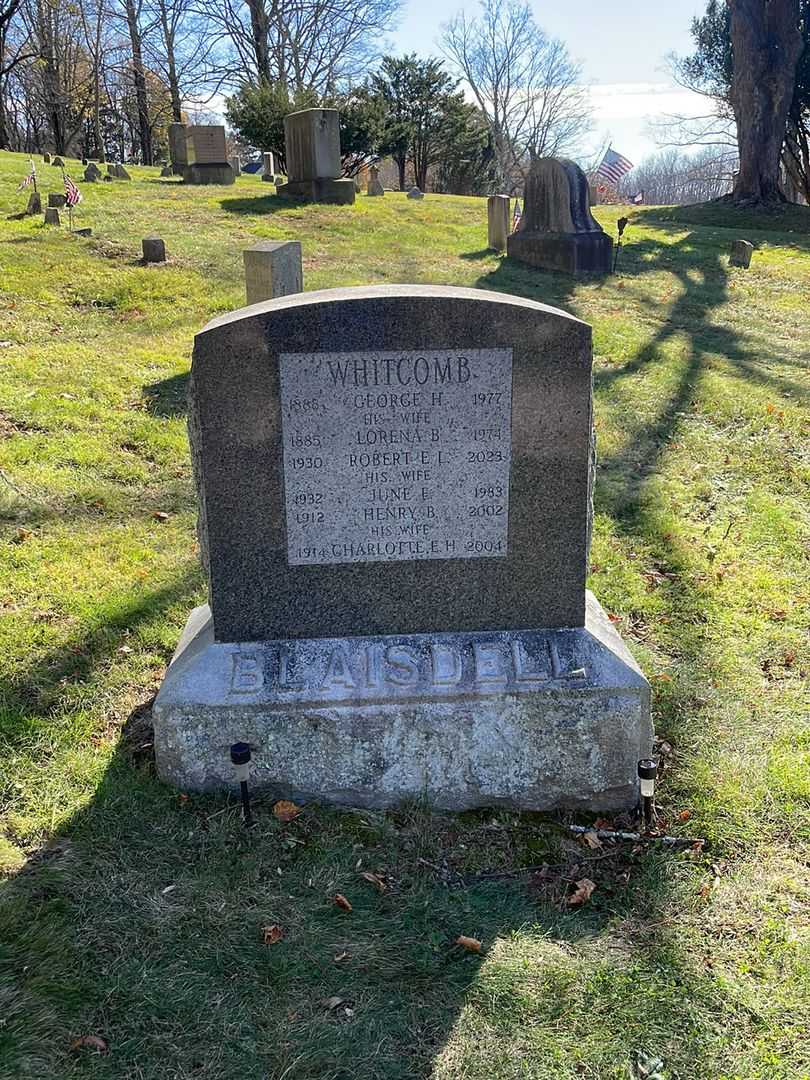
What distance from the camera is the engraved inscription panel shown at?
3.43m

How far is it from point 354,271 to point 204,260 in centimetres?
244

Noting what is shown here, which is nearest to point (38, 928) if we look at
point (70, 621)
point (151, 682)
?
point (151, 682)

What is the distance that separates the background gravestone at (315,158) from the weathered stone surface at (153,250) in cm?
724

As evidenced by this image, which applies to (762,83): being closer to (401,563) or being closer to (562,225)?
(562,225)

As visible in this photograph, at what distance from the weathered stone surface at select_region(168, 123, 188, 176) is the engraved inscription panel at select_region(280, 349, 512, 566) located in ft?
83.8

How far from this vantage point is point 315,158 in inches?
761

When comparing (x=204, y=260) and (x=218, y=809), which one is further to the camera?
(x=204, y=260)

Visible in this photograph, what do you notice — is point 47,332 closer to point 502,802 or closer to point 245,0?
point 502,802

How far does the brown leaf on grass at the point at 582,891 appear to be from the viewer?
320 centimetres

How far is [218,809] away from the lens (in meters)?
3.57

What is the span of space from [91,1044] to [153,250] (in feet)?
41.3

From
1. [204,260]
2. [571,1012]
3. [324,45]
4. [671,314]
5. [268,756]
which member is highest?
[324,45]

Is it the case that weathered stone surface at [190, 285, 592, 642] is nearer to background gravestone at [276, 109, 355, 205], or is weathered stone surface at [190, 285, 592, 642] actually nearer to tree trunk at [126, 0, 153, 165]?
background gravestone at [276, 109, 355, 205]

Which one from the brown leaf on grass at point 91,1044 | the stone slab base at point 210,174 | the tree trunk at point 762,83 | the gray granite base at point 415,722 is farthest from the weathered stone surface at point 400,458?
the tree trunk at point 762,83
